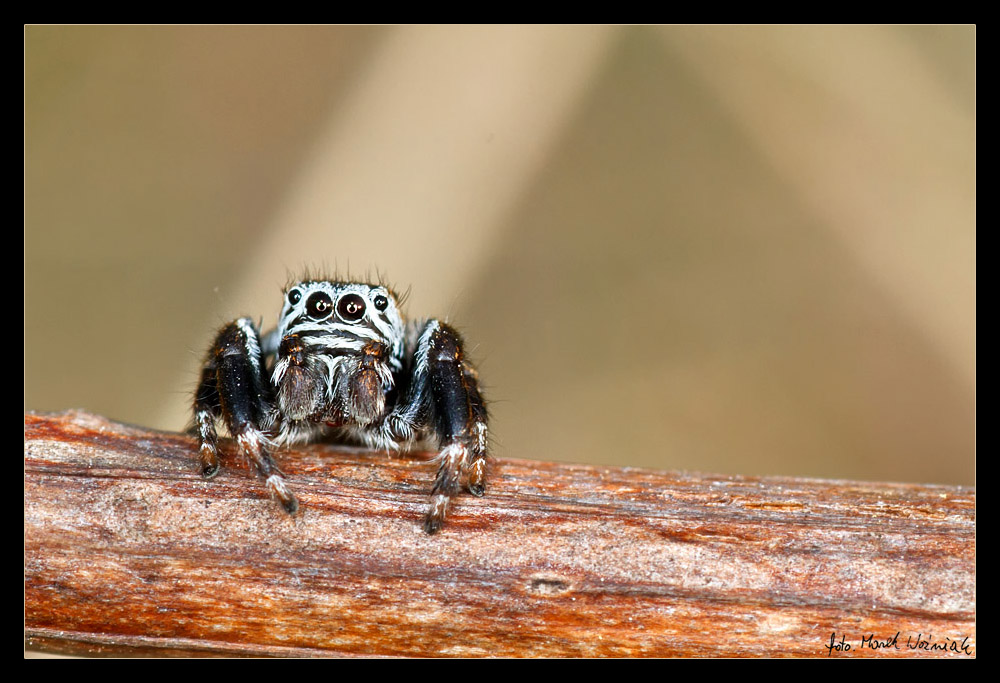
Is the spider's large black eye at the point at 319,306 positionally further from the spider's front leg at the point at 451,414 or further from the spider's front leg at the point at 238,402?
the spider's front leg at the point at 451,414

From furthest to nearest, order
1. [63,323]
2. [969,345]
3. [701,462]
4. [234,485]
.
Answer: [701,462] < [63,323] < [969,345] < [234,485]

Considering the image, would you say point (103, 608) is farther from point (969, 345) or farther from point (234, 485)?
point (969, 345)

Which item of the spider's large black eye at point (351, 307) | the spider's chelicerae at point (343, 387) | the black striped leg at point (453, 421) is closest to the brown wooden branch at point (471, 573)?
the black striped leg at point (453, 421)

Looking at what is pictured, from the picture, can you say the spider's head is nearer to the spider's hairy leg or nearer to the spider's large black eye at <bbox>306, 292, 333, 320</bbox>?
the spider's large black eye at <bbox>306, 292, 333, 320</bbox>


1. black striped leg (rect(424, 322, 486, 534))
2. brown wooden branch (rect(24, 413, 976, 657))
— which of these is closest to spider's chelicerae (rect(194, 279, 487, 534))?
black striped leg (rect(424, 322, 486, 534))

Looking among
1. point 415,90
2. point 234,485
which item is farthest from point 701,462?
point 234,485

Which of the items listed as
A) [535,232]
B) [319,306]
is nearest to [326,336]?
[319,306]

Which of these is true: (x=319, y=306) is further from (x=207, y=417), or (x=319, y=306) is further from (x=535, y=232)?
(x=535, y=232)
